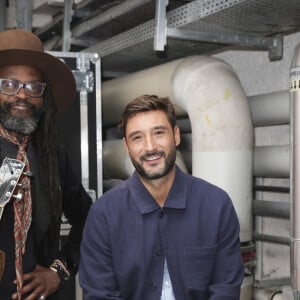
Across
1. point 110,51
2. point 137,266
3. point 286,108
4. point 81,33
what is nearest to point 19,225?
point 137,266

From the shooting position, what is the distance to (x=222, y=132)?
2.10 metres

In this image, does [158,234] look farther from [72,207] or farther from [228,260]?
[72,207]

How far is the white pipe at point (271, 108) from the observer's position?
222 cm

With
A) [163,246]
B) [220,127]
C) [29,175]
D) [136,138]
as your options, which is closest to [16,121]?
[29,175]

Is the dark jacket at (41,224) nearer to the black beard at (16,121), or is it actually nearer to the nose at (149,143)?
the black beard at (16,121)

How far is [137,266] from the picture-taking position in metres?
1.46

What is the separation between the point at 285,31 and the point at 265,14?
1.45 feet

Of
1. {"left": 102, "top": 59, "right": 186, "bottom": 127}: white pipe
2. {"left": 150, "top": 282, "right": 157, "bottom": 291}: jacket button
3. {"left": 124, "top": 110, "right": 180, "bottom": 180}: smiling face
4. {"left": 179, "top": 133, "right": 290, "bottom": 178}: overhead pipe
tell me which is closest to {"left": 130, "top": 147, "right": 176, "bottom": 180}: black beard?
{"left": 124, "top": 110, "right": 180, "bottom": 180}: smiling face

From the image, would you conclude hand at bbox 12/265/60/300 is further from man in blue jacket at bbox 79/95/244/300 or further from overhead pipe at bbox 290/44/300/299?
overhead pipe at bbox 290/44/300/299

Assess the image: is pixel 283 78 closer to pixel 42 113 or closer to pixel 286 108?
pixel 286 108

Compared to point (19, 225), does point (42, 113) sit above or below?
above

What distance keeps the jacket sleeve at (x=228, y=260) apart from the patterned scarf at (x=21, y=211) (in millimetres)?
570

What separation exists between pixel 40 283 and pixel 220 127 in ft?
3.15

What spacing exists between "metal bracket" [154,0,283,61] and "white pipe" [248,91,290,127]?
0.28m
